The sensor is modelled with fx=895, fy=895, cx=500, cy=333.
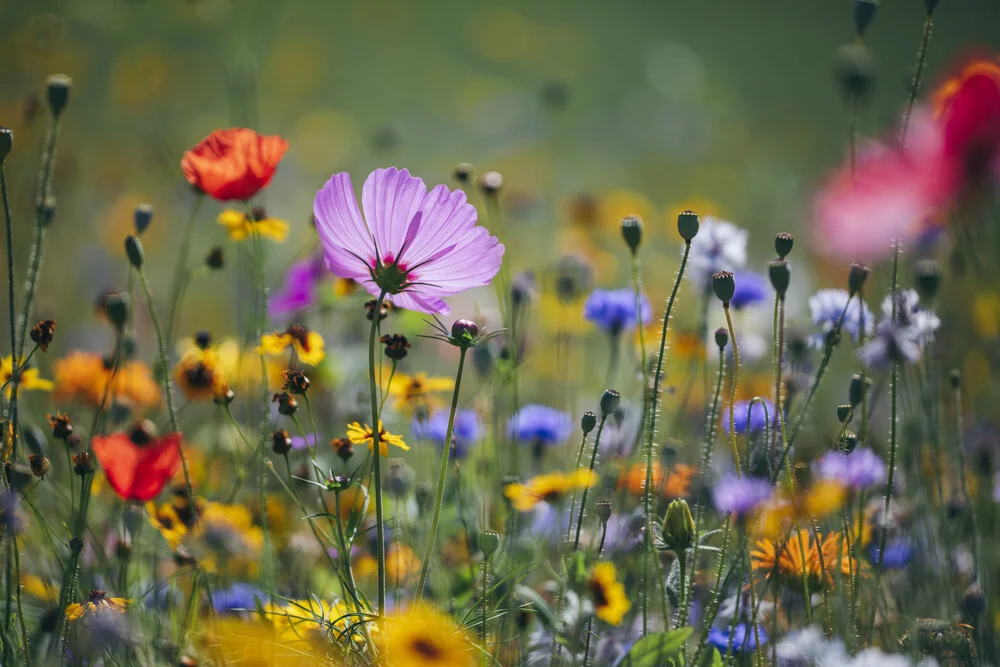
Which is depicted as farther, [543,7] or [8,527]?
[543,7]

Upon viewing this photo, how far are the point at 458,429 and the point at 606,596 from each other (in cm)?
56

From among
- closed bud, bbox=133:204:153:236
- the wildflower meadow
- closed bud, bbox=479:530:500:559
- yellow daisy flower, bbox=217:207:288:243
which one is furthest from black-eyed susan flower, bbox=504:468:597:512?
closed bud, bbox=133:204:153:236

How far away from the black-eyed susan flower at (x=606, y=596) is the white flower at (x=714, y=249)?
2.14ft

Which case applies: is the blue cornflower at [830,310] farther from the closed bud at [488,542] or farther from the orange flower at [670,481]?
the closed bud at [488,542]

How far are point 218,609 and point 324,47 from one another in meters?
4.24

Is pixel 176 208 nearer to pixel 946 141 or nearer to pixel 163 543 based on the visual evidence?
pixel 163 543

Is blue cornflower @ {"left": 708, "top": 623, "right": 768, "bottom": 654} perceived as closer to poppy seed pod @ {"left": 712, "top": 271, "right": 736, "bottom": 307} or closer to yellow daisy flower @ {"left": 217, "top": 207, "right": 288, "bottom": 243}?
poppy seed pod @ {"left": 712, "top": 271, "right": 736, "bottom": 307}

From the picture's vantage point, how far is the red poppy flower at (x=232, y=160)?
39.3 inches

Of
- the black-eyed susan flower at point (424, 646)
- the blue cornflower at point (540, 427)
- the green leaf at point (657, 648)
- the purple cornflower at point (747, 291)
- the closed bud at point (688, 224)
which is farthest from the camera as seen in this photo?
the purple cornflower at point (747, 291)

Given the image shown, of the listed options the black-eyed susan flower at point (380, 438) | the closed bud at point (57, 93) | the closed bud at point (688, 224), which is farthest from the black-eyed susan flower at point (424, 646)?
the closed bud at point (57, 93)

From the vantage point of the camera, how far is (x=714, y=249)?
1.53 metres

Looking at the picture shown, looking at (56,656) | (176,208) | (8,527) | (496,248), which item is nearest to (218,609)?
(56,656)

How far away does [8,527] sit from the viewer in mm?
787

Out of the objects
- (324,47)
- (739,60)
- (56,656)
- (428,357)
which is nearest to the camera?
(56,656)
